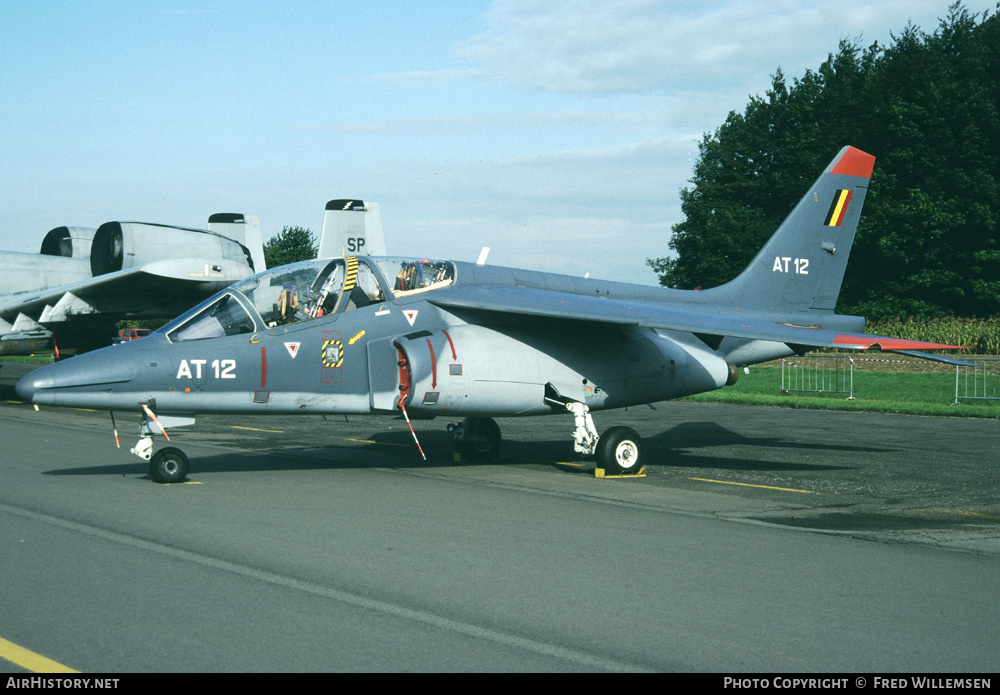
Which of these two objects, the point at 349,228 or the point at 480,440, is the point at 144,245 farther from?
the point at 480,440

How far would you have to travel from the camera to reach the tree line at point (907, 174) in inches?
2147

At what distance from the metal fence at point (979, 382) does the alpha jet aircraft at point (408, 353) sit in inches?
517

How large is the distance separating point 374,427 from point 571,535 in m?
10.8

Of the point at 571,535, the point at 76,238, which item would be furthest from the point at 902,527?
the point at 76,238

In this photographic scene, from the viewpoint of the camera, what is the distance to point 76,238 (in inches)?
1102

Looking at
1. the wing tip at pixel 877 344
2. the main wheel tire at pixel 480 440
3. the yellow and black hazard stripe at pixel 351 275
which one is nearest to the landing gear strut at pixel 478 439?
the main wheel tire at pixel 480 440

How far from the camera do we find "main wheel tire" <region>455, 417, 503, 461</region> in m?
14.0

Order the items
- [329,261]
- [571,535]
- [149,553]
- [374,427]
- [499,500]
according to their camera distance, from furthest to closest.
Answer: [374,427] < [329,261] < [499,500] < [571,535] < [149,553]

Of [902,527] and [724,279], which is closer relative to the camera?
[902,527]

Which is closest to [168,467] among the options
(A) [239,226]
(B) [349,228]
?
(B) [349,228]

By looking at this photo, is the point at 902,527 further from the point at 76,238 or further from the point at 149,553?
the point at 76,238

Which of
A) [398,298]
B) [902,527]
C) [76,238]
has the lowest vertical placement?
[902,527]

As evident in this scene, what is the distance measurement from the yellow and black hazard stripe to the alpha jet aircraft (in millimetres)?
13

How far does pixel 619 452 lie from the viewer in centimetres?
1209
